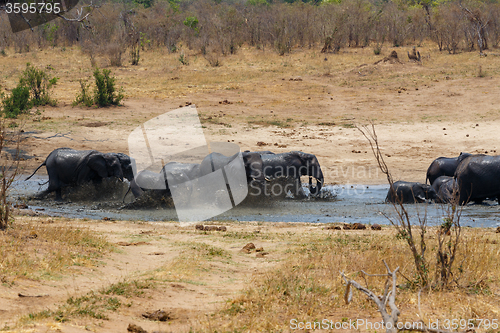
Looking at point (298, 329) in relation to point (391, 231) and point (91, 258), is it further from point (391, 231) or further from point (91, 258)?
point (391, 231)

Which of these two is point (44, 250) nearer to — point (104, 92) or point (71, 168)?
point (71, 168)

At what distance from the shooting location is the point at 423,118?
1759 centimetres

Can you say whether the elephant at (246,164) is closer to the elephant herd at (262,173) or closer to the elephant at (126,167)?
the elephant herd at (262,173)

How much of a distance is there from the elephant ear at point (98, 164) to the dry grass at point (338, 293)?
671cm

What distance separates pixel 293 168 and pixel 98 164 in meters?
4.37

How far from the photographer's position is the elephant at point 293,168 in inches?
498

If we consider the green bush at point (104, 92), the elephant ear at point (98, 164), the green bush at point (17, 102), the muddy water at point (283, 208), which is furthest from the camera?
the green bush at point (104, 92)

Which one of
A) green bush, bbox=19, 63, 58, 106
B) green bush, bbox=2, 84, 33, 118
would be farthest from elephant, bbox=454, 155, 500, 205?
green bush, bbox=19, 63, 58, 106

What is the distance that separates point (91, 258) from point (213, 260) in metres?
1.35

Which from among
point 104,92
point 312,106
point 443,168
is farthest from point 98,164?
point 312,106

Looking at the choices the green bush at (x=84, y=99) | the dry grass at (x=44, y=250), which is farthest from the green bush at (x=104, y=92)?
the dry grass at (x=44, y=250)

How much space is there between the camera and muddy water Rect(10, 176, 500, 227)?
10.2 meters

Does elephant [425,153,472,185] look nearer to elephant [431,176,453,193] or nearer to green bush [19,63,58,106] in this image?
elephant [431,176,453,193]

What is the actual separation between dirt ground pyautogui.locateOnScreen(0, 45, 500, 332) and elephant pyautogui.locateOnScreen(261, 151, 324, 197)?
90 centimetres
